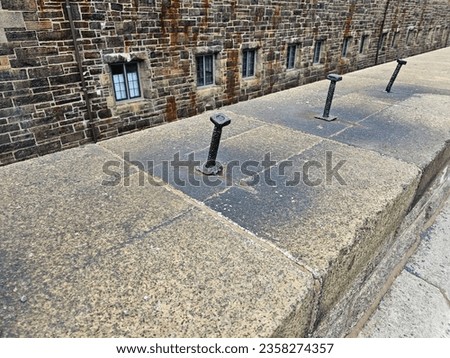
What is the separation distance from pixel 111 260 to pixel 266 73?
772 centimetres

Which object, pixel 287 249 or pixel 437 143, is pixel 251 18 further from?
pixel 287 249

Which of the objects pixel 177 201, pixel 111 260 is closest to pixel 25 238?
pixel 111 260

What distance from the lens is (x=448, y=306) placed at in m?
4.18

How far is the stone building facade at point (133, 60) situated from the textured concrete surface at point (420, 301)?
18.1ft

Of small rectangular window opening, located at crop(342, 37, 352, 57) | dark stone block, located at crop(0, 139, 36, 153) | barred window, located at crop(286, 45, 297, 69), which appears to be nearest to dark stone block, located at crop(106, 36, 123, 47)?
dark stone block, located at crop(0, 139, 36, 153)

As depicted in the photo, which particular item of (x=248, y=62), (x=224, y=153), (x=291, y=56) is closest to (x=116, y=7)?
(x=224, y=153)

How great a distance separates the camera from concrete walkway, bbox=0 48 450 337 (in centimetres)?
187

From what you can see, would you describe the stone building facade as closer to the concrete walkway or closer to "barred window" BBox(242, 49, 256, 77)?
"barred window" BBox(242, 49, 256, 77)

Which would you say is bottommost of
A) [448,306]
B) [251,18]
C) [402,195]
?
[448,306]

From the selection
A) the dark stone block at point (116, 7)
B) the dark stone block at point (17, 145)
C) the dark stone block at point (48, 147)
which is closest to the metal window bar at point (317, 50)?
the dark stone block at point (116, 7)

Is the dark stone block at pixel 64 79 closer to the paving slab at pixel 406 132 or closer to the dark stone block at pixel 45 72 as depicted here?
the dark stone block at pixel 45 72

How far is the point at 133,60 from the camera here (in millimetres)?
5746

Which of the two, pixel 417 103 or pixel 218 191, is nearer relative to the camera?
pixel 218 191

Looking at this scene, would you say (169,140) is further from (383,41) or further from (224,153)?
(383,41)
